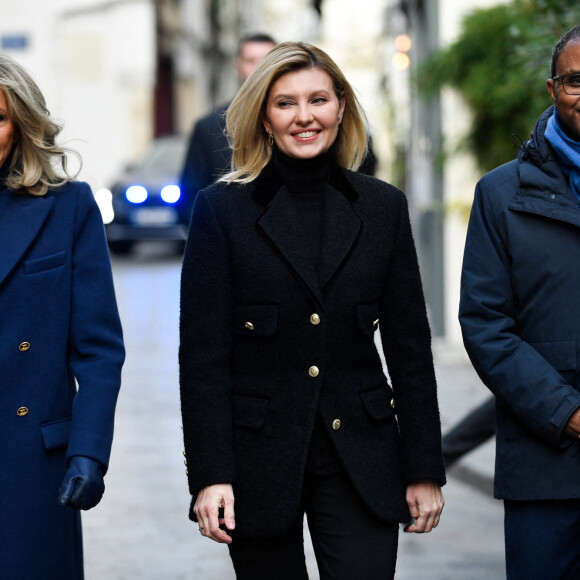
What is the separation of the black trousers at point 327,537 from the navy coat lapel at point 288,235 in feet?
1.24

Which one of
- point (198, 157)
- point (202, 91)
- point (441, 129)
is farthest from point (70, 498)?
point (202, 91)

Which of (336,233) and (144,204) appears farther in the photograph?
(144,204)

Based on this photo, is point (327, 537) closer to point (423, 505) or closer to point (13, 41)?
point (423, 505)

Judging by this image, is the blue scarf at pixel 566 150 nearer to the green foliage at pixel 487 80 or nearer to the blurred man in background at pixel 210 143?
the blurred man in background at pixel 210 143

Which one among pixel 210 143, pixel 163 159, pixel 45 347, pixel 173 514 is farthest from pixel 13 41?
pixel 45 347

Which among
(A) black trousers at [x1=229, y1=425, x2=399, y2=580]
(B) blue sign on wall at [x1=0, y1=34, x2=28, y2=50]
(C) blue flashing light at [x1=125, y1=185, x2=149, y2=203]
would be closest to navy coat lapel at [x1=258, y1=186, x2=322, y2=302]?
(A) black trousers at [x1=229, y1=425, x2=399, y2=580]

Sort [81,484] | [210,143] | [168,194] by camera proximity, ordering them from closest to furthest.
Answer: [81,484]
[210,143]
[168,194]

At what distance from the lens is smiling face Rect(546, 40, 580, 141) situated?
345cm

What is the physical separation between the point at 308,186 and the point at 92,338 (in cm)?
68

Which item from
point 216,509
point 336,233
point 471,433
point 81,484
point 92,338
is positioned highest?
point 336,233

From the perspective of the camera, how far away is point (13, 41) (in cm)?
2628

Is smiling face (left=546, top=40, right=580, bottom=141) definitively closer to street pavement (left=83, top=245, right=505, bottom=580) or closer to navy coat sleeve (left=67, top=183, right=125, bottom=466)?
navy coat sleeve (left=67, top=183, right=125, bottom=466)

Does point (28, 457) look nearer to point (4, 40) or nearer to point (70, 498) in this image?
point (70, 498)

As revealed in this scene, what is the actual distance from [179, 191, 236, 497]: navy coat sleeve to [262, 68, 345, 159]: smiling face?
0.93 ft
